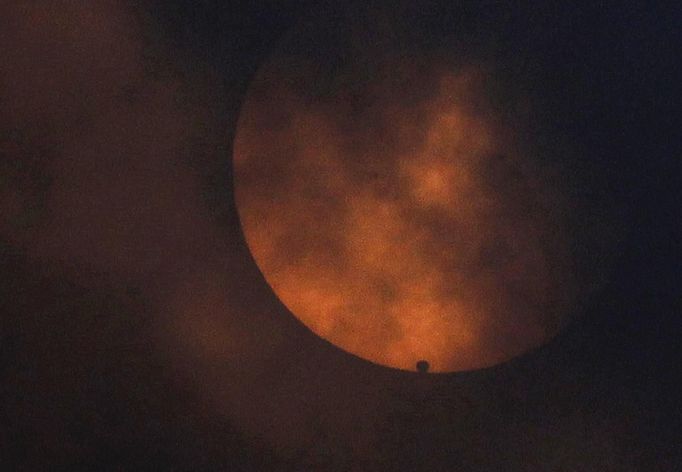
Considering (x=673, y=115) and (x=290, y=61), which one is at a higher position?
(x=673, y=115)

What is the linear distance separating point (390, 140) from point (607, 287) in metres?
2.61

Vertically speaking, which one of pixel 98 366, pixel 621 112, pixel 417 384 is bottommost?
pixel 98 366

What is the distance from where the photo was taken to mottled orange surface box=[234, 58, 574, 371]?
316 inches

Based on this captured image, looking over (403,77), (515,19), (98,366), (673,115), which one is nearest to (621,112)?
(673,115)

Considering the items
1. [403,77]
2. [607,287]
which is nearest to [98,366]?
[403,77]

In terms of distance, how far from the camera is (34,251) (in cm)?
807

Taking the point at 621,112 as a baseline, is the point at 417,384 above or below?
below

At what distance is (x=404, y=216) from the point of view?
26.5 ft

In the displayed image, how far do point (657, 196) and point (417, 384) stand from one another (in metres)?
3.02

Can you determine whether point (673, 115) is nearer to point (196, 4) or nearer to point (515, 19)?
point (515, 19)

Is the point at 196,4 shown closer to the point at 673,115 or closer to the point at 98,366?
the point at 98,366

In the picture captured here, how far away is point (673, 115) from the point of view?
7.96 m

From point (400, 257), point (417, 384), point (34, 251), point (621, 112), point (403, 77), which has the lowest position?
point (34, 251)

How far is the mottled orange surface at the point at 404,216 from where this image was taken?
26.3 ft
